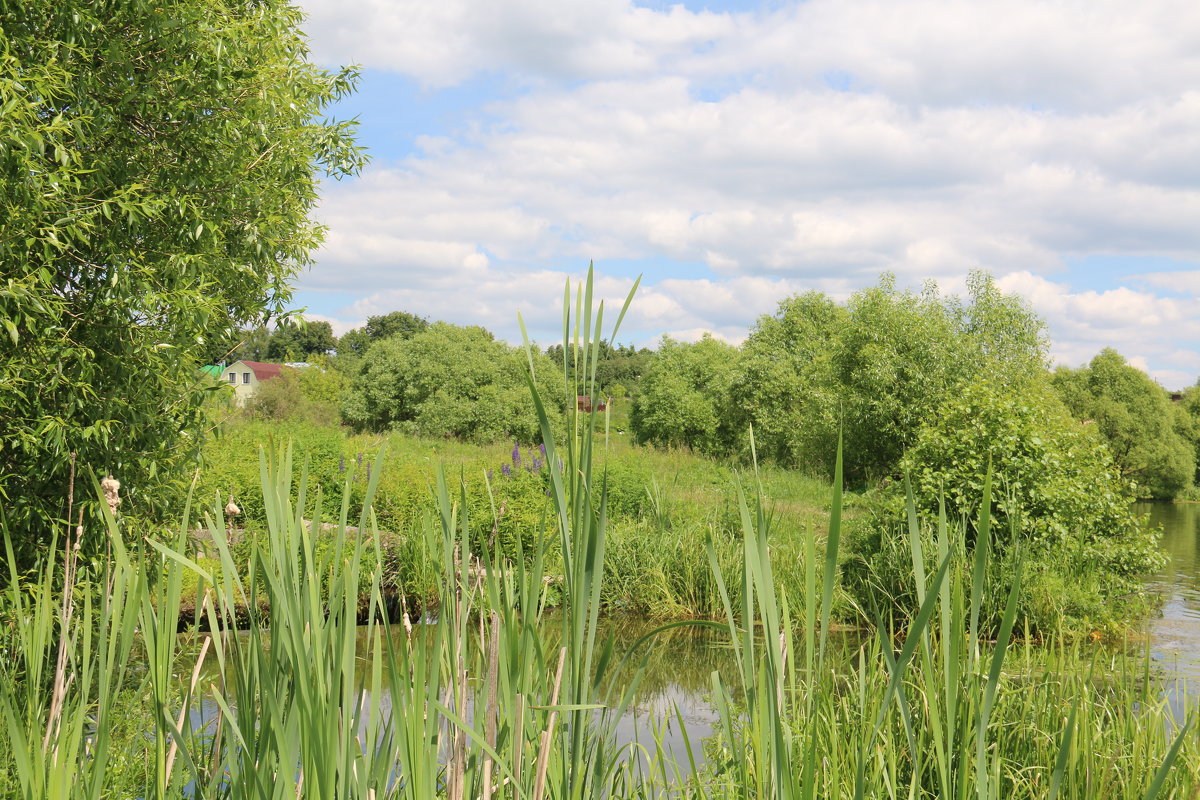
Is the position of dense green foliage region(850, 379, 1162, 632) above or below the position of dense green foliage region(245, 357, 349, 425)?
Result: below

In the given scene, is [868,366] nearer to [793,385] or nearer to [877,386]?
[877,386]

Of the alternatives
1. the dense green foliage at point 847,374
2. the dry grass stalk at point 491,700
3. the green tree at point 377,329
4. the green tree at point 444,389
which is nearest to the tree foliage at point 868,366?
the dense green foliage at point 847,374

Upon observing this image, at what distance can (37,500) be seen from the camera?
3.99 metres

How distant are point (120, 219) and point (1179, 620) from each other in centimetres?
971

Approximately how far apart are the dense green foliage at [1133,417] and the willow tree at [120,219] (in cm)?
3091

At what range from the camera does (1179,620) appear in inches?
326

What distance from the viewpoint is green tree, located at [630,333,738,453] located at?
2675cm

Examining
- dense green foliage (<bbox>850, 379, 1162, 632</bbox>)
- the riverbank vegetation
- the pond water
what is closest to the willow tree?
the riverbank vegetation

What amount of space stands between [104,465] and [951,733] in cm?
434

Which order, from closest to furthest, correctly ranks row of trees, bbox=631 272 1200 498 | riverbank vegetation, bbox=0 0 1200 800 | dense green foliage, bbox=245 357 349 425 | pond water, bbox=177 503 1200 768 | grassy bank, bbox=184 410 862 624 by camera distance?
riverbank vegetation, bbox=0 0 1200 800 → pond water, bbox=177 503 1200 768 → grassy bank, bbox=184 410 862 624 → row of trees, bbox=631 272 1200 498 → dense green foliage, bbox=245 357 349 425

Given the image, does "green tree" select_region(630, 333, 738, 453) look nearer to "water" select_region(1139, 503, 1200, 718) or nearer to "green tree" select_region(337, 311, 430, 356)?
"water" select_region(1139, 503, 1200, 718)

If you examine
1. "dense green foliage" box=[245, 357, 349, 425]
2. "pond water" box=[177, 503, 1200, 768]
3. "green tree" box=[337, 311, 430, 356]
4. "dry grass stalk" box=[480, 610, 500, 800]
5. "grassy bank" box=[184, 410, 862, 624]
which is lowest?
"pond water" box=[177, 503, 1200, 768]

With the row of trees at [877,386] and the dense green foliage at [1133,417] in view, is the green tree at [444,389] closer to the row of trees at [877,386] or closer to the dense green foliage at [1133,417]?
the row of trees at [877,386]

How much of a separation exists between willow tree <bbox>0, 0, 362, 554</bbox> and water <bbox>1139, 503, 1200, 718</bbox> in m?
4.56
